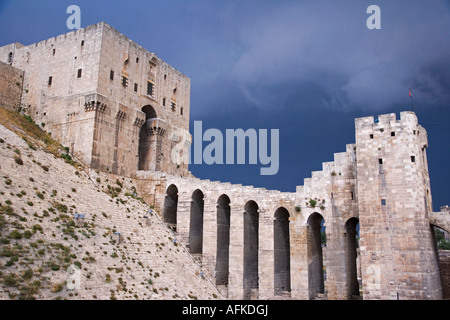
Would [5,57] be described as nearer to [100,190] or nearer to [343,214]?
[100,190]

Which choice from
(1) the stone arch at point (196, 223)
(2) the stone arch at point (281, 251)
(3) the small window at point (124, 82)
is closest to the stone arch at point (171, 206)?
(1) the stone arch at point (196, 223)

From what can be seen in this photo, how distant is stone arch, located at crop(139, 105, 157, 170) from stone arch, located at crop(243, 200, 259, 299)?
13.1 meters

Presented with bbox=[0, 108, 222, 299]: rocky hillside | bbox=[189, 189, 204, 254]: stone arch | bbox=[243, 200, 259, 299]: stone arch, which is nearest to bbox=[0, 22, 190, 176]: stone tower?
bbox=[0, 108, 222, 299]: rocky hillside

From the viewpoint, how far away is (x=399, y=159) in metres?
24.1

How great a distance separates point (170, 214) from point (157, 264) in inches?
437

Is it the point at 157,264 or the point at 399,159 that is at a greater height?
the point at 399,159

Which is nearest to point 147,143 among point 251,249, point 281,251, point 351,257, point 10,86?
point 10,86

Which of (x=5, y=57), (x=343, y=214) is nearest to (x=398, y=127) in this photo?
(x=343, y=214)

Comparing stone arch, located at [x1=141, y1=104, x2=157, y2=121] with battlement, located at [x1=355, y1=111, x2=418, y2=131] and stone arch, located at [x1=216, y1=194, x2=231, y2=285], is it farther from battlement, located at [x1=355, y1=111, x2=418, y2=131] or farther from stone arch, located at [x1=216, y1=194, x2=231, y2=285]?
battlement, located at [x1=355, y1=111, x2=418, y2=131]

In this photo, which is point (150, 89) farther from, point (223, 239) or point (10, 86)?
point (223, 239)

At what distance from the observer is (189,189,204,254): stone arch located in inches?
1328

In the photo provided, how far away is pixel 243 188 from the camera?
3180 centimetres

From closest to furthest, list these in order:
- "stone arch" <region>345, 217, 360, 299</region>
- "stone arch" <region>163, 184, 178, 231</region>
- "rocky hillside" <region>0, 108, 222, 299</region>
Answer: "rocky hillside" <region>0, 108, 222, 299</region>
"stone arch" <region>345, 217, 360, 299</region>
"stone arch" <region>163, 184, 178, 231</region>
